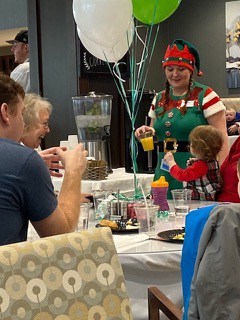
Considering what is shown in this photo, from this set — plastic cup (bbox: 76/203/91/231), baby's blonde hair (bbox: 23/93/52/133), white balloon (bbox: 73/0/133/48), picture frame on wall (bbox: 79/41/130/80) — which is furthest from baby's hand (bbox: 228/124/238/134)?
plastic cup (bbox: 76/203/91/231)

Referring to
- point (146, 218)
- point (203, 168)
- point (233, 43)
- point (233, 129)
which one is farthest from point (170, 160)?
point (233, 43)

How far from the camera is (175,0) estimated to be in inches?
151

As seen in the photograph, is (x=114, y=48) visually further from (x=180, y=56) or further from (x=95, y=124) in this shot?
(x=95, y=124)

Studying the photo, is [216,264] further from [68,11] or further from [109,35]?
[68,11]

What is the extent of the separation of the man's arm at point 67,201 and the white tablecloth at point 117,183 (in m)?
1.31

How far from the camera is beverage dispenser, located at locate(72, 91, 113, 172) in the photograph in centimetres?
434

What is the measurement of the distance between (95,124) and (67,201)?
7.29 feet

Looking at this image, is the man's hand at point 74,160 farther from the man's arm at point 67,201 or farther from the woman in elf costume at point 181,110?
the woman in elf costume at point 181,110

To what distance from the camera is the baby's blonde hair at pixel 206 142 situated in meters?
3.33

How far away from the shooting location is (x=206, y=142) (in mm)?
3324

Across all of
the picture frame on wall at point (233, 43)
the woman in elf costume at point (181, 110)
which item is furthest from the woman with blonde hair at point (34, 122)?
the picture frame on wall at point (233, 43)

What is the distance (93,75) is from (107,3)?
2657 millimetres

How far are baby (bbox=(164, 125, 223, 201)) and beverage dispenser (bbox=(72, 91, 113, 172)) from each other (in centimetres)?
104

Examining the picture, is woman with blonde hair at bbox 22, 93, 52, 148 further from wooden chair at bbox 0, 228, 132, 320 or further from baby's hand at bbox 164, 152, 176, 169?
wooden chair at bbox 0, 228, 132, 320
